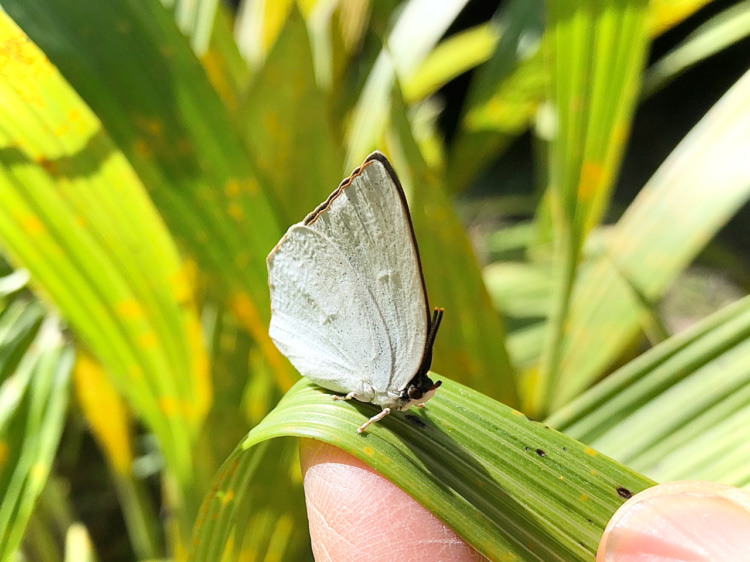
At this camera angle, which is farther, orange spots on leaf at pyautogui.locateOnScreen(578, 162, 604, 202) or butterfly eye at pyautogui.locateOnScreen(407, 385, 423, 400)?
orange spots on leaf at pyautogui.locateOnScreen(578, 162, 604, 202)

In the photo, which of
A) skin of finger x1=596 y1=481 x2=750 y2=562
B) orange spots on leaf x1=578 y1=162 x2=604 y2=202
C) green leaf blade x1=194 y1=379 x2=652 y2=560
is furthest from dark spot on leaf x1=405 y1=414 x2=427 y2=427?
orange spots on leaf x1=578 y1=162 x2=604 y2=202

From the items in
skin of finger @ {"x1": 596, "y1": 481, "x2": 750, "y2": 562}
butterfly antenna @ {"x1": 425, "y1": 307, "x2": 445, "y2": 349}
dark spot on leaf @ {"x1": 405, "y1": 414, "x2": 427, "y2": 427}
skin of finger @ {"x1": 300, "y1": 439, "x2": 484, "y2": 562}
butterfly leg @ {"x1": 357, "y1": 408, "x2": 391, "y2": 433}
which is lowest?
skin of finger @ {"x1": 596, "y1": 481, "x2": 750, "y2": 562}

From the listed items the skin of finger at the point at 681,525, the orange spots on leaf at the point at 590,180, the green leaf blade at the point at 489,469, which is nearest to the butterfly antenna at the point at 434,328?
the green leaf blade at the point at 489,469

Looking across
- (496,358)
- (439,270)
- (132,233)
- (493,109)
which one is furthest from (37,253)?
(493,109)

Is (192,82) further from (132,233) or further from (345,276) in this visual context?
(345,276)

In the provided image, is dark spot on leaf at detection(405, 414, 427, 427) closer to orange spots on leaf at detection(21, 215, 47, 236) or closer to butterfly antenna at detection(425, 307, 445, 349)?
butterfly antenna at detection(425, 307, 445, 349)

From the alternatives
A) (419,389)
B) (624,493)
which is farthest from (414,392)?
(624,493)
